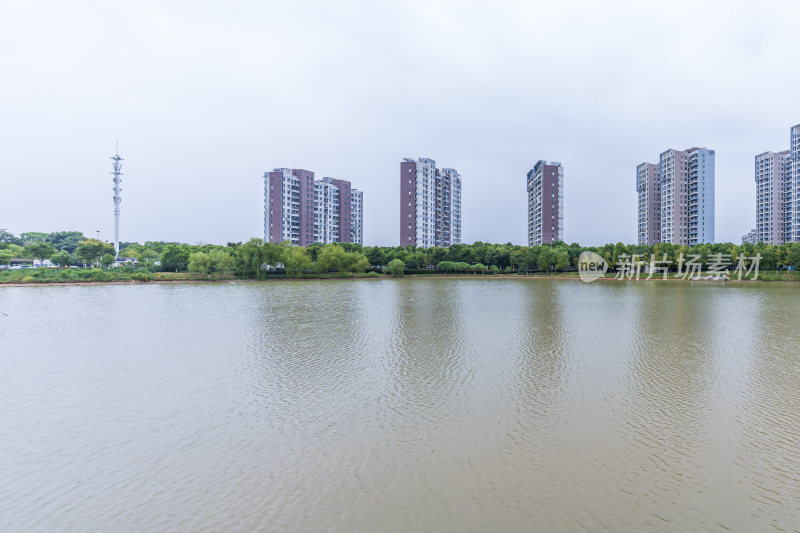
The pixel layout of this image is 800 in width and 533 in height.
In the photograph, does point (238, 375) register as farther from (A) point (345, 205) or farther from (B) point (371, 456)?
(A) point (345, 205)

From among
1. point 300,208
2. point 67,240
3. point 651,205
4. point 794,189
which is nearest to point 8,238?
point 67,240

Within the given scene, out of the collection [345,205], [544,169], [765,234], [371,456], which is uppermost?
[544,169]

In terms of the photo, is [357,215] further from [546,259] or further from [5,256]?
[5,256]

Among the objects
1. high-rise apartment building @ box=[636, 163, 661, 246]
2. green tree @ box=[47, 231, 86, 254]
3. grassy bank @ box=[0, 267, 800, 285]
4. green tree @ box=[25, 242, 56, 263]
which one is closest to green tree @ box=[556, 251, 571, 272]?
grassy bank @ box=[0, 267, 800, 285]

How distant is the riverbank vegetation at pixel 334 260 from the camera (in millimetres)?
48094

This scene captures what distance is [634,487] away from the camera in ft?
16.5

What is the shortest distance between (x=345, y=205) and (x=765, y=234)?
9613 cm

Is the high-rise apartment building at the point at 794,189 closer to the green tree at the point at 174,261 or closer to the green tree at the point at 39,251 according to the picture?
the green tree at the point at 174,261

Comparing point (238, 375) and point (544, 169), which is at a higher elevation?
point (544, 169)

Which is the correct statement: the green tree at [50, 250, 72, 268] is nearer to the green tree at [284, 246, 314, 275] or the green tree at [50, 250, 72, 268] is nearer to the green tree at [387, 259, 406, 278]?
the green tree at [284, 246, 314, 275]

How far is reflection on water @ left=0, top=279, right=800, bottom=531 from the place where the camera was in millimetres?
4625

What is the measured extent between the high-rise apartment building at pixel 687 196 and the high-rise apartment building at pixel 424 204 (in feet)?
156

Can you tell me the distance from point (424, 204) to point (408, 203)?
3.82m

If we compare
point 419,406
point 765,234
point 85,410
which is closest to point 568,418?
point 419,406
